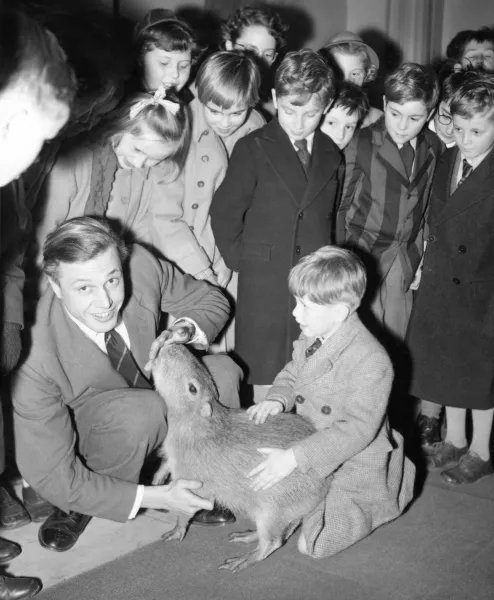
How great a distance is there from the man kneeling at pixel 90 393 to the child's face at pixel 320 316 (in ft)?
1.54

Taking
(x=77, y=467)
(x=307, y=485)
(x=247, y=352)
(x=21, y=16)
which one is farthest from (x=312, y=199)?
(x=21, y=16)

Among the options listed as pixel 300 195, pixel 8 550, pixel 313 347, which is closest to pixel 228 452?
pixel 313 347

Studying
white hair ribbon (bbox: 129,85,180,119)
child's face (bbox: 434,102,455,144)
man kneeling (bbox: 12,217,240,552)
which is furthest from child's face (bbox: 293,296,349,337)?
Result: child's face (bbox: 434,102,455,144)

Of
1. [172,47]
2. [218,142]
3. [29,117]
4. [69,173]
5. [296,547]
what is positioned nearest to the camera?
[29,117]

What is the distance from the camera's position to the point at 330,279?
102 inches

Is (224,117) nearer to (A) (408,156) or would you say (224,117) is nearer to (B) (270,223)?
(B) (270,223)

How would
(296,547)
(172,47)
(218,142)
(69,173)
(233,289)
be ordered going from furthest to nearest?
(233,289), (218,142), (172,47), (69,173), (296,547)

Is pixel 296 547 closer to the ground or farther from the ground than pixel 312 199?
closer to the ground

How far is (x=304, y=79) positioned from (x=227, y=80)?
1.15 feet

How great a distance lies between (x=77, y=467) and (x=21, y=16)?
1.55 meters

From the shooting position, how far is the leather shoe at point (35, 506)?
9.30 feet

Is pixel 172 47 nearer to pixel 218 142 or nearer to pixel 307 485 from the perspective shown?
pixel 218 142

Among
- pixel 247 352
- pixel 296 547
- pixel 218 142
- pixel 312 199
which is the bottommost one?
pixel 296 547

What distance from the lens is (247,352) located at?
11.1ft
